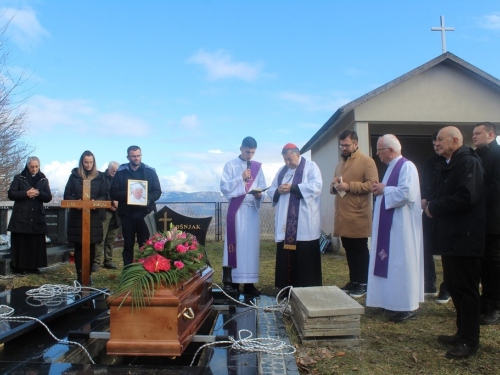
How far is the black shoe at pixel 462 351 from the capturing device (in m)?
3.50

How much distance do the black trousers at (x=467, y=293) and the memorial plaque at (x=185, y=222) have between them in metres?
3.05

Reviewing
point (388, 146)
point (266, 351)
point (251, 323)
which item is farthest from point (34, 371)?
point (388, 146)

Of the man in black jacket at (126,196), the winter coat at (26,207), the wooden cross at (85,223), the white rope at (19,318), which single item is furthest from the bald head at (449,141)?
the winter coat at (26,207)

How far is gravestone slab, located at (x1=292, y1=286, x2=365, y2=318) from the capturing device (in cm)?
378

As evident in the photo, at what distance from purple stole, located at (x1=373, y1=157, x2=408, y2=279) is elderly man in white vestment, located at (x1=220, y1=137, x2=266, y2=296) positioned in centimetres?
167

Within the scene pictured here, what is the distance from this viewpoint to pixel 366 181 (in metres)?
5.70

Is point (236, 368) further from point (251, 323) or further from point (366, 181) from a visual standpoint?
point (366, 181)

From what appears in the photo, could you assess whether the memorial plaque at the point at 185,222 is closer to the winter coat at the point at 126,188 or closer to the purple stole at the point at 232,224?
the purple stole at the point at 232,224

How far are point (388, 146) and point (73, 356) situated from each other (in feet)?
12.5

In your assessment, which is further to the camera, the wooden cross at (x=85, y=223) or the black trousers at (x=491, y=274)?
the wooden cross at (x=85, y=223)

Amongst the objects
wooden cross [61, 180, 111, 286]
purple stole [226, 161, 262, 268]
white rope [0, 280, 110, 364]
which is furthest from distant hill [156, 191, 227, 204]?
white rope [0, 280, 110, 364]

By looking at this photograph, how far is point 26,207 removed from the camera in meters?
6.93

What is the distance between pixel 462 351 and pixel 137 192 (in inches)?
174

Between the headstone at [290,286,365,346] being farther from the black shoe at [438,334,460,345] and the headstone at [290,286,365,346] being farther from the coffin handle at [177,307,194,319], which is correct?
the coffin handle at [177,307,194,319]
